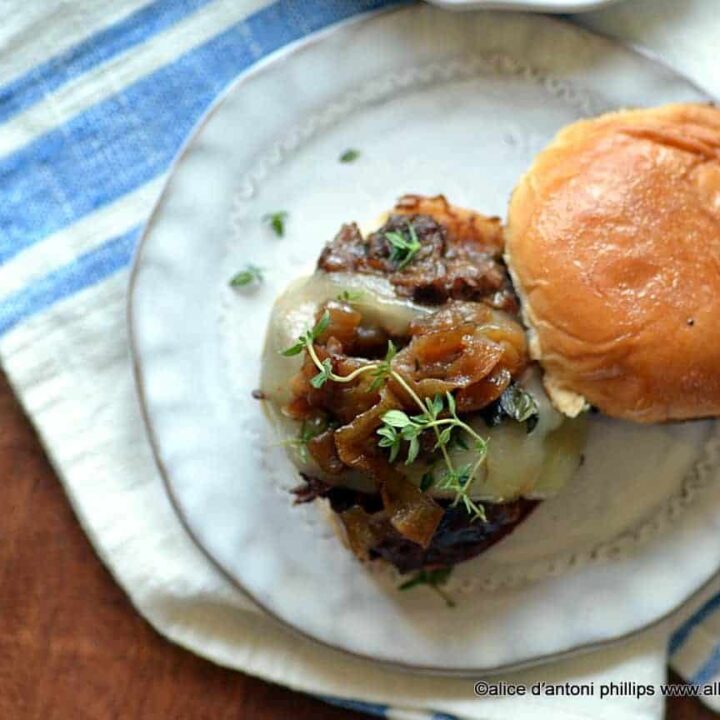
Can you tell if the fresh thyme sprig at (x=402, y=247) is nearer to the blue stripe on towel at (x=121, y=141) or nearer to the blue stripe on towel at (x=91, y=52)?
the blue stripe on towel at (x=121, y=141)

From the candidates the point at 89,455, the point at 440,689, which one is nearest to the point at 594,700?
the point at 440,689

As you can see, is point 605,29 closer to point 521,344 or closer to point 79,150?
point 521,344

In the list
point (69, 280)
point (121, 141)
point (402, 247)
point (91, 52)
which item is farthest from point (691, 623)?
point (91, 52)

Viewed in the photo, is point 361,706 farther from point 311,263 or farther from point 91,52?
point 91,52

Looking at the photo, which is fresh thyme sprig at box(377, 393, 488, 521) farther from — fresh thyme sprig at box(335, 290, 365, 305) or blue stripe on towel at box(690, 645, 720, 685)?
blue stripe on towel at box(690, 645, 720, 685)

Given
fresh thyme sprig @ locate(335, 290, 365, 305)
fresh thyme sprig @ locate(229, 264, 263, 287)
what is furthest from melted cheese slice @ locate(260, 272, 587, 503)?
fresh thyme sprig @ locate(229, 264, 263, 287)

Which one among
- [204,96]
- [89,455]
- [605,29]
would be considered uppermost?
[204,96]

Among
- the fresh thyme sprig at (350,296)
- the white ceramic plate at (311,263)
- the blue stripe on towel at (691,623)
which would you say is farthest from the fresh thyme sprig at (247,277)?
the blue stripe on towel at (691,623)
